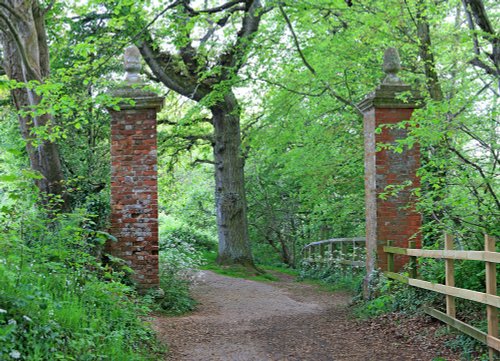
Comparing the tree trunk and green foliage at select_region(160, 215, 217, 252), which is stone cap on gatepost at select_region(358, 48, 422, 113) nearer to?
the tree trunk

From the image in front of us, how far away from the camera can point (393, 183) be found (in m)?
8.62

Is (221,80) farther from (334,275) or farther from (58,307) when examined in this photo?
(58,307)

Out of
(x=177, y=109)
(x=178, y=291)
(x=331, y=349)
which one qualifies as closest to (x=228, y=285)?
(x=178, y=291)

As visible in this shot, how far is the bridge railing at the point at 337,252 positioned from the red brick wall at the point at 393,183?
5018mm

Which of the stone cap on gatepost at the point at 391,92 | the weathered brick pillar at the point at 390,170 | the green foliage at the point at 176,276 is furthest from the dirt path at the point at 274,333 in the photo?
the stone cap on gatepost at the point at 391,92

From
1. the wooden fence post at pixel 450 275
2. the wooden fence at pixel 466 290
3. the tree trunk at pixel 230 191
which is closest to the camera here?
the wooden fence at pixel 466 290

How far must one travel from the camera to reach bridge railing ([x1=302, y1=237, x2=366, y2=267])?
14.4 metres

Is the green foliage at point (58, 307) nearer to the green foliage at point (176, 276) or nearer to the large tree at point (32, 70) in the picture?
the green foliage at point (176, 276)

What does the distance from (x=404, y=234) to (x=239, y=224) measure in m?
7.44

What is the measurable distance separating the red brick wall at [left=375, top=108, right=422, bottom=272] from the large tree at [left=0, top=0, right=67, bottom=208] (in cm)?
557

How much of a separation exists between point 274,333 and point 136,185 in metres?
3.40

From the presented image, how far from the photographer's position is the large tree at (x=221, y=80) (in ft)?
44.5

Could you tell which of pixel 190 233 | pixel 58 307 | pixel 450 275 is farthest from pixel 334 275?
pixel 58 307

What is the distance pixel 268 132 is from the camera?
42.9ft
